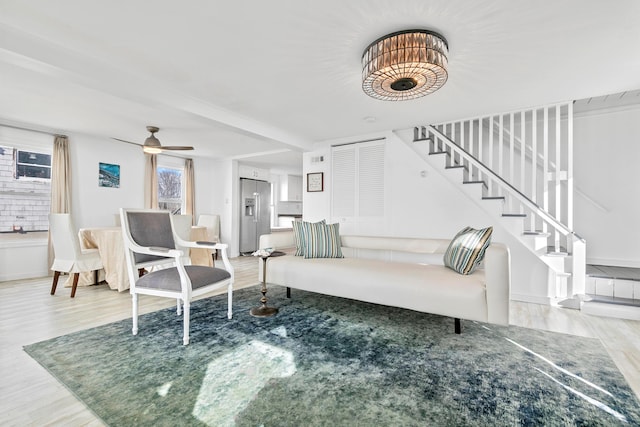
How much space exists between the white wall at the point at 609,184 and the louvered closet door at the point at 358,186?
9.10ft

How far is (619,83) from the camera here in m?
2.71

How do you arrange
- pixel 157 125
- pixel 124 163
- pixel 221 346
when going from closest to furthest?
pixel 221 346, pixel 157 125, pixel 124 163

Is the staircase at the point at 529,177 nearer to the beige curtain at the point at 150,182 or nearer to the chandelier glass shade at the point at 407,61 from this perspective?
the chandelier glass shade at the point at 407,61

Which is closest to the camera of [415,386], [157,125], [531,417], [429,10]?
[531,417]

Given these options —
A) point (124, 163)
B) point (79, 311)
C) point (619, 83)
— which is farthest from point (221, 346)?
point (124, 163)

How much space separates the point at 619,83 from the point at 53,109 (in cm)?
641

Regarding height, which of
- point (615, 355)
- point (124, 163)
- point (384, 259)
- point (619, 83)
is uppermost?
point (619, 83)

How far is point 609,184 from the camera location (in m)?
3.81

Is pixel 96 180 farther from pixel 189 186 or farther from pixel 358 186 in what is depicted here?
pixel 358 186

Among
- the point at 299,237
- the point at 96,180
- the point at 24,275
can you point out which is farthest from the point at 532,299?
the point at 24,275

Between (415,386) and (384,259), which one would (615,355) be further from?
(384,259)

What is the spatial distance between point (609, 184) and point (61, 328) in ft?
21.2

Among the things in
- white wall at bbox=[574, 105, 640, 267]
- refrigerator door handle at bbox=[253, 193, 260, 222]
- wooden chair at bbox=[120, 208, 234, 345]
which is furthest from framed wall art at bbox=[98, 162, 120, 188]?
white wall at bbox=[574, 105, 640, 267]

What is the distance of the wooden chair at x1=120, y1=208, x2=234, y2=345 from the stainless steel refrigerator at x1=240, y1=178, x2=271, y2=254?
13.1 feet
